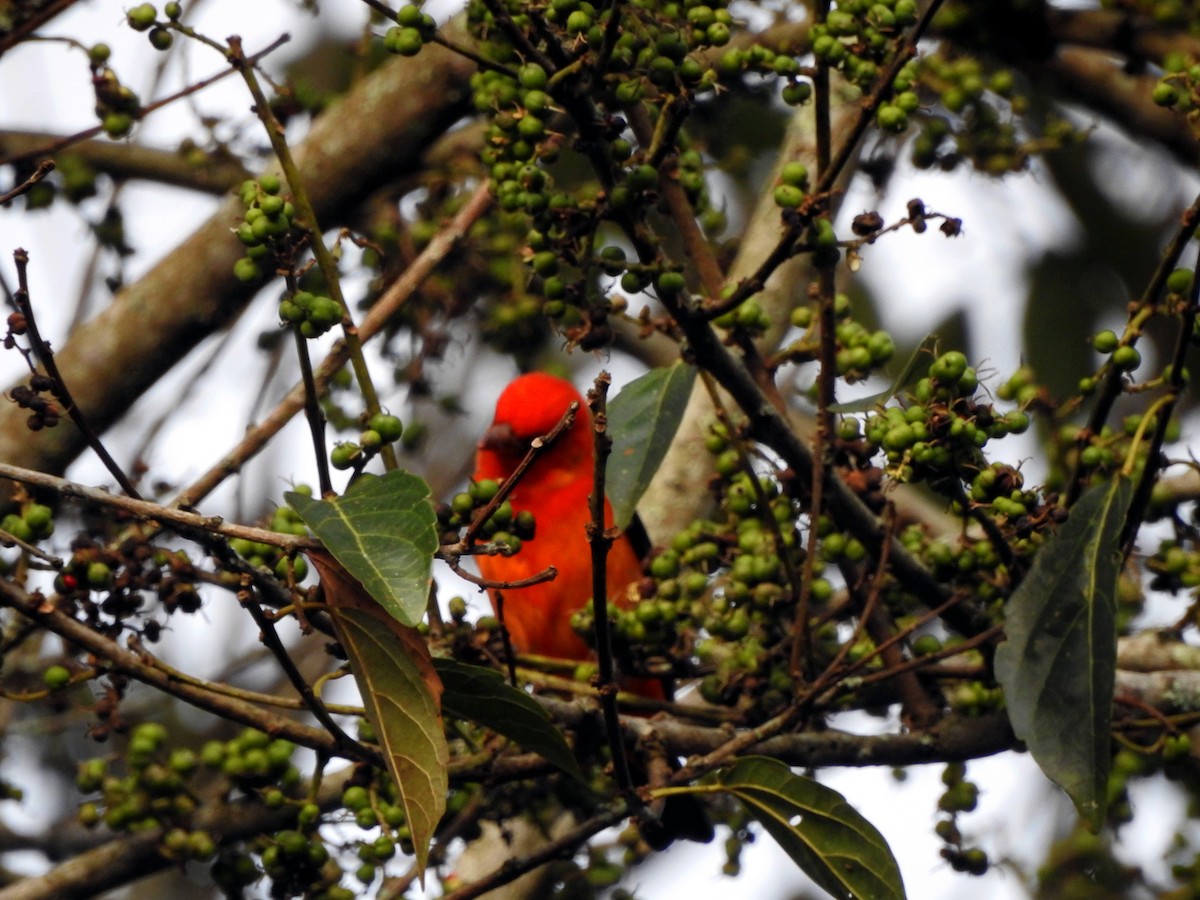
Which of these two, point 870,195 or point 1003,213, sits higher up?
point 1003,213

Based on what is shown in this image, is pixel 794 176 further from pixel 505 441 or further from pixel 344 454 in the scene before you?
pixel 505 441

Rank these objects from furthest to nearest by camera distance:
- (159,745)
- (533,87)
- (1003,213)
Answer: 1. (1003,213)
2. (159,745)
3. (533,87)

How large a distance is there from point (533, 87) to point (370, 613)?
86 cm

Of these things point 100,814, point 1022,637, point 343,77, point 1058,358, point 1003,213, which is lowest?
point 1022,637

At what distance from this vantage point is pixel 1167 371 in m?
2.43

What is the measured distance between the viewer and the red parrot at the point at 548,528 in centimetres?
416

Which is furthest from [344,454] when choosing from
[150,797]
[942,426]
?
[150,797]

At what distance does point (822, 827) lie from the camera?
A: 240 centimetres

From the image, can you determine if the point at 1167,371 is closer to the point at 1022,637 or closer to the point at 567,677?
the point at 1022,637

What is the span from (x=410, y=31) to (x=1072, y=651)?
1.43 m

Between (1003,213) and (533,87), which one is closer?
(533,87)

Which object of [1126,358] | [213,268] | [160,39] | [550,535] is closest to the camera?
[1126,358]

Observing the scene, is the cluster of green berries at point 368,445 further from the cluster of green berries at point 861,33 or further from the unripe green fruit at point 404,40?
the cluster of green berries at point 861,33

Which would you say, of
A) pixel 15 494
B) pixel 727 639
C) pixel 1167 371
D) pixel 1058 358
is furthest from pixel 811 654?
pixel 1058 358
